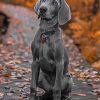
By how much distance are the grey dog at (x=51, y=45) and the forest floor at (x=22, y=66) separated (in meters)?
1.01

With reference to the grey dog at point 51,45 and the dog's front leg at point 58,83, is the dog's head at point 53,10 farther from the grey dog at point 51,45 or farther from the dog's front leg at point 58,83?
the dog's front leg at point 58,83

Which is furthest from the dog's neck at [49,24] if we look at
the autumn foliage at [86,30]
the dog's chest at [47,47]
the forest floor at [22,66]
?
the autumn foliage at [86,30]

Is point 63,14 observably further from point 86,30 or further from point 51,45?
point 86,30

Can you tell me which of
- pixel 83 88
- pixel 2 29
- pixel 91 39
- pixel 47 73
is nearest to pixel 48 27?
pixel 47 73

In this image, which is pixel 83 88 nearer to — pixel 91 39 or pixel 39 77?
pixel 39 77

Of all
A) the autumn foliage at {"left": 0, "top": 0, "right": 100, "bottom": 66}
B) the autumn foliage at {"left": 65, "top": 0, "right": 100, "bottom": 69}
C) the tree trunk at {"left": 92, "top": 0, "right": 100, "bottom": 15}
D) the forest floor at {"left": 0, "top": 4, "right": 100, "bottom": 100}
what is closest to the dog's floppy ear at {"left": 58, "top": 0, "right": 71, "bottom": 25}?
the forest floor at {"left": 0, "top": 4, "right": 100, "bottom": 100}

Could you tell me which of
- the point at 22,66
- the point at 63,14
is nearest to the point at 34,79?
the point at 63,14

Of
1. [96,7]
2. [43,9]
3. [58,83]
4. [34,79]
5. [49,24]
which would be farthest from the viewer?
[96,7]

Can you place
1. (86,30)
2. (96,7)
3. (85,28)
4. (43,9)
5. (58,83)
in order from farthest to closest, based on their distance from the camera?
(96,7) → (85,28) → (86,30) → (58,83) → (43,9)

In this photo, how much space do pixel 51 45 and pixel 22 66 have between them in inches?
156

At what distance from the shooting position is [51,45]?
20.7ft

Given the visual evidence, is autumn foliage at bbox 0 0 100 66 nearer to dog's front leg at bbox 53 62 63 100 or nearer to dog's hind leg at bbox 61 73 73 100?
dog's hind leg at bbox 61 73 73 100

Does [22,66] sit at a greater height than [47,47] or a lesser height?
greater

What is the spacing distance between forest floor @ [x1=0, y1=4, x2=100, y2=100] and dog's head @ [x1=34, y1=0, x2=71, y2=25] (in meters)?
1.76
